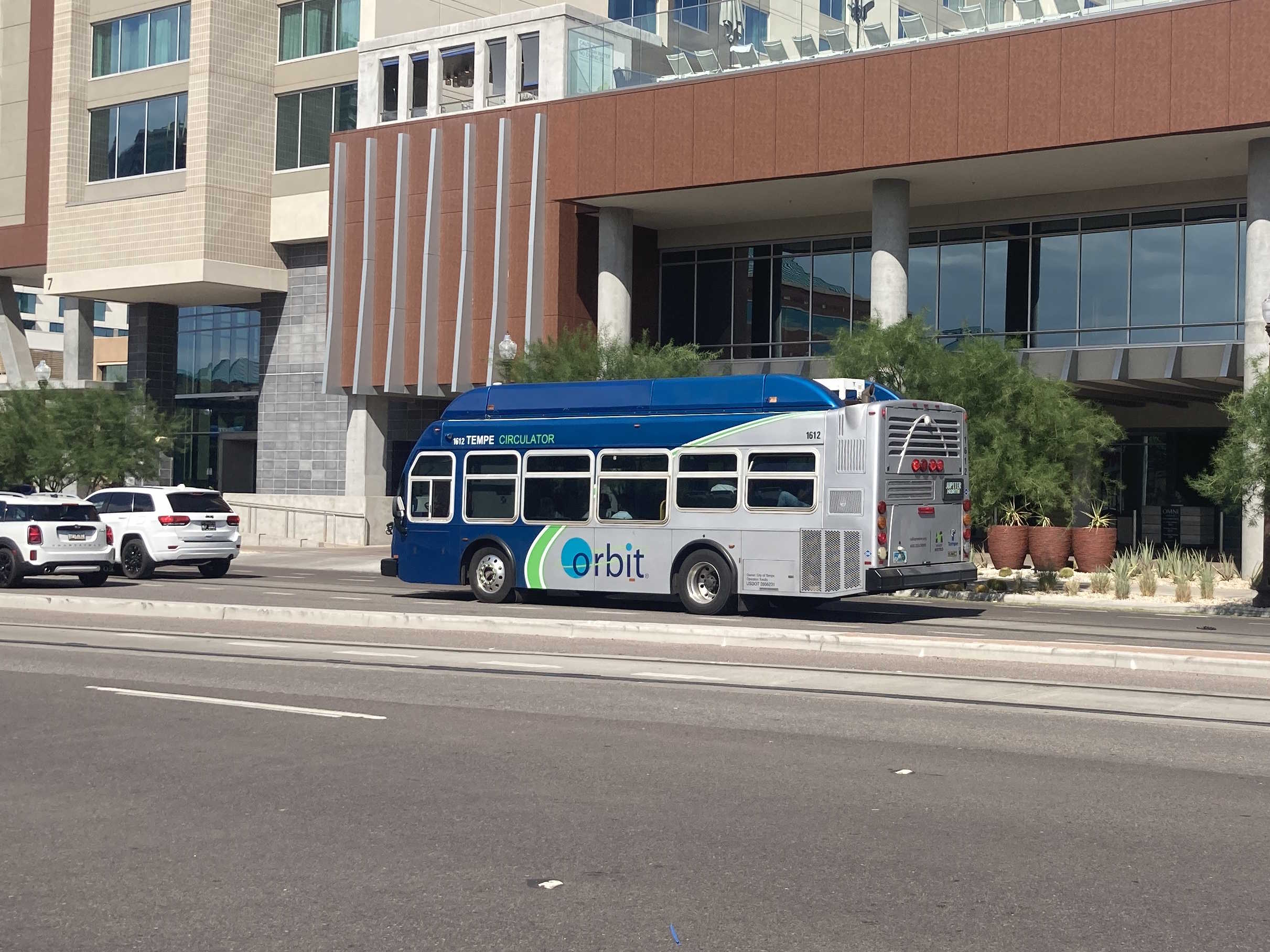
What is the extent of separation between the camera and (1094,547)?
29688 mm

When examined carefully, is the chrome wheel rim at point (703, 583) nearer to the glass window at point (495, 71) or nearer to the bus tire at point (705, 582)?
the bus tire at point (705, 582)

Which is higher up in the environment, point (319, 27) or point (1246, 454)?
point (319, 27)

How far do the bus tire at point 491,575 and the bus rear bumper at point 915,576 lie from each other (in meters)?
5.92

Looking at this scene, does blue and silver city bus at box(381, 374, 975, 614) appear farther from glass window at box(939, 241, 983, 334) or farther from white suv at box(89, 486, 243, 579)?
glass window at box(939, 241, 983, 334)

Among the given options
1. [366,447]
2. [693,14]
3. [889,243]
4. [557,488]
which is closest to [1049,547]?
[889,243]

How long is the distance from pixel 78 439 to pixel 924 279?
25.4 metres

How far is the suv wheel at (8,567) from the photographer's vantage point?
2605 cm

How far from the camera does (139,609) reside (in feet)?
67.5

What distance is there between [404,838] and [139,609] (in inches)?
563

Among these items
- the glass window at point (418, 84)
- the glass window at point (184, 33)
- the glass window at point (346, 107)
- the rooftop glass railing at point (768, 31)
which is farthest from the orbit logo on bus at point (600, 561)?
the glass window at point (184, 33)

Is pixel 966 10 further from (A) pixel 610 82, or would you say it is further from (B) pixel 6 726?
(B) pixel 6 726

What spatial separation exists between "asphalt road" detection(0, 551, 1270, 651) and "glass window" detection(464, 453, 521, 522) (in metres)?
1.42

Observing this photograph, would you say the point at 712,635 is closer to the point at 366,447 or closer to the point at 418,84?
the point at 366,447

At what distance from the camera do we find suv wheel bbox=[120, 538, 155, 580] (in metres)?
29.6
